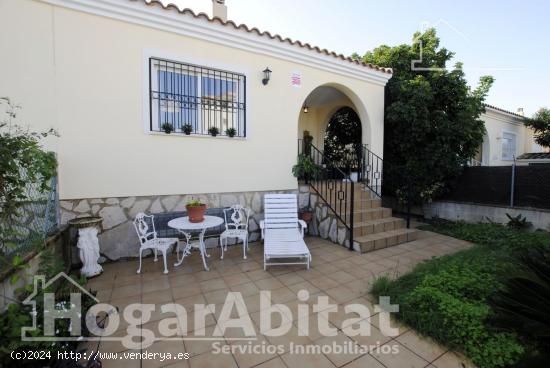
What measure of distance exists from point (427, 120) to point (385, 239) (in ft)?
10.6

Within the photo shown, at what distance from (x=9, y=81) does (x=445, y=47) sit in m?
9.00

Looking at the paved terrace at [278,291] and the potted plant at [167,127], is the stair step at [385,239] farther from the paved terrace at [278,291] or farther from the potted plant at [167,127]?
the potted plant at [167,127]

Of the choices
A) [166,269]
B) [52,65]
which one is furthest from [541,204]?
[52,65]

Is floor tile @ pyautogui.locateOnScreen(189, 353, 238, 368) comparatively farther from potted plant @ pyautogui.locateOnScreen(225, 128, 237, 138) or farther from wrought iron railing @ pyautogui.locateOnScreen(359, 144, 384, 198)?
wrought iron railing @ pyautogui.locateOnScreen(359, 144, 384, 198)

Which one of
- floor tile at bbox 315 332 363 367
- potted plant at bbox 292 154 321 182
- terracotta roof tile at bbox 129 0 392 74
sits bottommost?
floor tile at bbox 315 332 363 367

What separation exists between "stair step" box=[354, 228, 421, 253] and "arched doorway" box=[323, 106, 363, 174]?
336 centimetres

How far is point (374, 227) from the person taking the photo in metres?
5.34

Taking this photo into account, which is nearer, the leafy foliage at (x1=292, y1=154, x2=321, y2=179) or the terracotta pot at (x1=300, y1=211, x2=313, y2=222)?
the terracotta pot at (x1=300, y1=211, x2=313, y2=222)

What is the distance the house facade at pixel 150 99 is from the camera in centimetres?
373

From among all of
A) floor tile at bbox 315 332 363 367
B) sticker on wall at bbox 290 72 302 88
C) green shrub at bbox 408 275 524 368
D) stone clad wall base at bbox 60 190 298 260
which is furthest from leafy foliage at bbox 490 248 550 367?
sticker on wall at bbox 290 72 302 88

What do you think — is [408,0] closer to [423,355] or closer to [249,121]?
[249,121]

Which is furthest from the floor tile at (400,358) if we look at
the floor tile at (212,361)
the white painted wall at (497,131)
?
the white painted wall at (497,131)

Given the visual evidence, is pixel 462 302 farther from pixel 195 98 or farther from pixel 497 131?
pixel 497 131

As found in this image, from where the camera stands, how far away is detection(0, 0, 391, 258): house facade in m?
3.73
